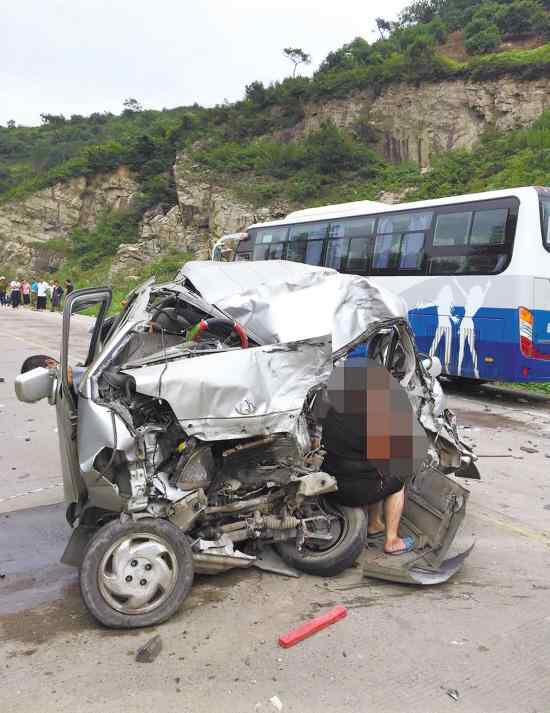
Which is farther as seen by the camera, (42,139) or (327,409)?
(42,139)

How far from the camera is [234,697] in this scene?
2.75 m

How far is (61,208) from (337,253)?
4303cm

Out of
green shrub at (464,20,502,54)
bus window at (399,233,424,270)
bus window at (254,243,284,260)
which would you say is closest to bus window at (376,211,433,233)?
bus window at (399,233,424,270)

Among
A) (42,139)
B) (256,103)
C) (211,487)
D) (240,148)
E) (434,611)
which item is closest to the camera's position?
(434,611)

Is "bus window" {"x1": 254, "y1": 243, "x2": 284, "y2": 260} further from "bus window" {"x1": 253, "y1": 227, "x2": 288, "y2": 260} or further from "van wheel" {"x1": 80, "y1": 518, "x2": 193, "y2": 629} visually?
"van wheel" {"x1": 80, "y1": 518, "x2": 193, "y2": 629}

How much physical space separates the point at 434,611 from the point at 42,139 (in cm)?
7950

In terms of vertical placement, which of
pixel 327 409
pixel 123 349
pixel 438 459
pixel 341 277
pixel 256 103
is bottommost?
pixel 438 459

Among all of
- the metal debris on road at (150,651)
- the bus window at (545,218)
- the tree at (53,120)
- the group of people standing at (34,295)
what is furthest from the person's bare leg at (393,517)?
the tree at (53,120)

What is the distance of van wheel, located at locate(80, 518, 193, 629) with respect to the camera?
3.24 m

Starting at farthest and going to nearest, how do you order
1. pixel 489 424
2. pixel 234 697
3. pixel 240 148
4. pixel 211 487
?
pixel 240 148 < pixel 489 424 < pixel 211 487 < pixel 234 697

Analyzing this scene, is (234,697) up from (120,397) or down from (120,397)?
down

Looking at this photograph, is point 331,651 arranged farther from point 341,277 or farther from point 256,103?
point 256,103

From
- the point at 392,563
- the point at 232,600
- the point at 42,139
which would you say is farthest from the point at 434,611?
the point at 42,139

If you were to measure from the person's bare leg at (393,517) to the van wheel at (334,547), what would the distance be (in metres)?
0.23
